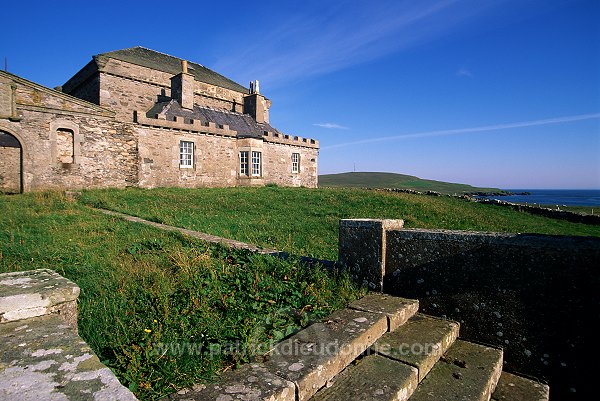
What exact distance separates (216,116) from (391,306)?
24856 mm

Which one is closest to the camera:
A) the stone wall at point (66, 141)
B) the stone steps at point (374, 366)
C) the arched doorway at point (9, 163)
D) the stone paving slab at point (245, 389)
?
the stone paving slab at point (245, 389)

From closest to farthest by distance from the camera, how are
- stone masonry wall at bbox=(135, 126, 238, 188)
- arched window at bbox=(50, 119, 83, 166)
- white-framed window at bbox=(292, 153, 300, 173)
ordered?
arched window at bbox=(50, 119, 83, 166) < stone masonry wall at bbox=(135, 126, 238, 188) < white-framed window at bbox=(292, 153, 300, 173)

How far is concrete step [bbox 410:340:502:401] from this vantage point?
2402mm

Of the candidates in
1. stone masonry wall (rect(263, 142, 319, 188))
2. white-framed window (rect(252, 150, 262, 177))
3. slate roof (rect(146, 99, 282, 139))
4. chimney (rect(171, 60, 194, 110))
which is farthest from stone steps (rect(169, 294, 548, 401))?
chimney (rect(171, 60, 194, 110))

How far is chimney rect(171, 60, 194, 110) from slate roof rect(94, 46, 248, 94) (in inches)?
137

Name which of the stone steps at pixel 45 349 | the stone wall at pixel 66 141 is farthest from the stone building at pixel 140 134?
the stone steps at pixel 45 349

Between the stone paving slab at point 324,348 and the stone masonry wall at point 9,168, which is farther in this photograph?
the stone masonry wall at point 9,168

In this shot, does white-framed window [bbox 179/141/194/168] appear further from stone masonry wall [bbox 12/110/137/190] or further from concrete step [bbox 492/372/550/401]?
concrete step [bbox 492/372/550/401]

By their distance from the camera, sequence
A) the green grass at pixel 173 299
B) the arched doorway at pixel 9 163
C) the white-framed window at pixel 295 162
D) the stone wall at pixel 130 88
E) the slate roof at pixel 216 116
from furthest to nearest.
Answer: the white-framed window at pixel 295 162, the stone wall at pixel 130 88, the slate roof at pixel 216 116, the arched doorway at pixel 9 163, the green grass at pixel 173 299

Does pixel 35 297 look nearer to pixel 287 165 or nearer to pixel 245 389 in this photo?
pixel 245 389

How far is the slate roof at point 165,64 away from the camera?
2397cm

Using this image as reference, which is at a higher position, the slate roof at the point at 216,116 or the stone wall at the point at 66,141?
the slate roof at the point at 216,116

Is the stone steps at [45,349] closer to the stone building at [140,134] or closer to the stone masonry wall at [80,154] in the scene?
the stone masonry wall at [80,154]

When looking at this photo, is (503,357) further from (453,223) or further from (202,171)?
(202,171)
